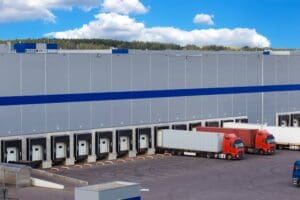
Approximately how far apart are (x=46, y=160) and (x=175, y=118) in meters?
13.1

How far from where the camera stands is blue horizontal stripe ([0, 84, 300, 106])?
40.1 metres

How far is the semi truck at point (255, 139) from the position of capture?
46625mm

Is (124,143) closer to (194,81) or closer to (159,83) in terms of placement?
(159,83)

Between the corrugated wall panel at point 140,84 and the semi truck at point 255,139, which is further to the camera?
the corrugated wall panel at point 140,84

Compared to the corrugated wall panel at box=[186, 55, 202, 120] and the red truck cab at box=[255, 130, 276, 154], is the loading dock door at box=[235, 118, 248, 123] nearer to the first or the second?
the corrugated wall panel at box=[186, 55, 202, 120]

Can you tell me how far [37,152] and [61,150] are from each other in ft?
6.49

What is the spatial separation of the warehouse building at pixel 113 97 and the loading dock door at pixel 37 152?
64 millimetres

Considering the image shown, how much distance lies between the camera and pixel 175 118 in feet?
165

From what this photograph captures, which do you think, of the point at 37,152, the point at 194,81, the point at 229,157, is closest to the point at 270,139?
the point at 229,157

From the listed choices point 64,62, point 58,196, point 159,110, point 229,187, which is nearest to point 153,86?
point 159,110

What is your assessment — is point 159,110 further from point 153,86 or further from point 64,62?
point 64,62

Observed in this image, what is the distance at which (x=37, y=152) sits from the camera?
132ft

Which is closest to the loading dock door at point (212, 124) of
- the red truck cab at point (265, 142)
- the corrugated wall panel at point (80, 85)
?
the red truck cab at point (265, 142)

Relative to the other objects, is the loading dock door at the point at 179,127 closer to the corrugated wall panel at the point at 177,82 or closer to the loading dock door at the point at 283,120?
the corrugated wall panel at the point at 177,82
